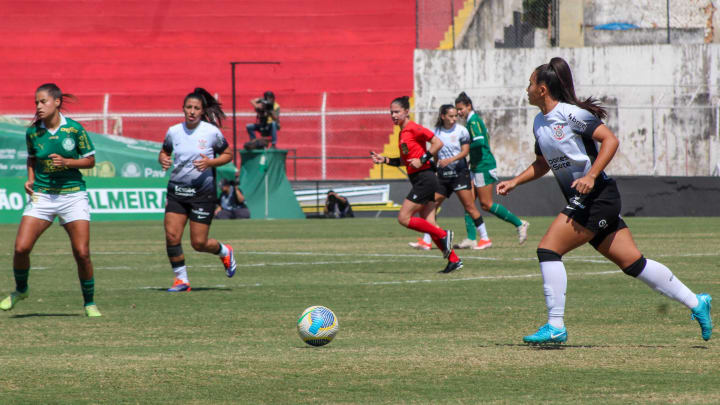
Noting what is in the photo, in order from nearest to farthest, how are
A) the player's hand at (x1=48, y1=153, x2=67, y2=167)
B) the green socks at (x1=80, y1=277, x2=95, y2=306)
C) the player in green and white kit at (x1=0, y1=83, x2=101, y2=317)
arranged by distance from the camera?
the player's hand at (x1=48, y1=153, x2=67, y2=167), the player in green and white kit at (x1=0, y1=83, x2=101, y2=317), the green socks at (x1=80, y1=277, x2=95, y2=306)

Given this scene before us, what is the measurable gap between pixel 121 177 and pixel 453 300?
19680mm

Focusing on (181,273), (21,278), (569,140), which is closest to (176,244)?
(181,273)

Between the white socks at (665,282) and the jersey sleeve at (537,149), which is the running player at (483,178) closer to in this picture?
the jersey sleeve at (537,149)

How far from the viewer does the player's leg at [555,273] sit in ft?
25.2

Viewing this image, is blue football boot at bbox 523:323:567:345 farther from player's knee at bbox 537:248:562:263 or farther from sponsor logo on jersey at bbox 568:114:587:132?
sponsor logo on jersey at bbox 568:114:587:132

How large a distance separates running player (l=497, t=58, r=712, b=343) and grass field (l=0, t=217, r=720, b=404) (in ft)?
1.08

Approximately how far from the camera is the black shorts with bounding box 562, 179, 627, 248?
7.61 m

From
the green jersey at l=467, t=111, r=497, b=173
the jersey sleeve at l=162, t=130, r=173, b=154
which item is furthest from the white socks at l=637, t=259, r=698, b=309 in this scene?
the green jersey at l=467, t=111, r=497, b=173

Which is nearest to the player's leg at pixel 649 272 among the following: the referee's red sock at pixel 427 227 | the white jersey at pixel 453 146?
the referee's red sock at pixel 427 227

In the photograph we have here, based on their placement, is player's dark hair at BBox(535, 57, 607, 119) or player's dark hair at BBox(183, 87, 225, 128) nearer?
player's dark hair at BBox(535, 57, 607, 119)

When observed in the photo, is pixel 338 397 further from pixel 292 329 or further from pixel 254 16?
pixel 254 16

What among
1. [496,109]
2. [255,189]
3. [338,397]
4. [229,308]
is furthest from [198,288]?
[496,109]

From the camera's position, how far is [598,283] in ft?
41.2

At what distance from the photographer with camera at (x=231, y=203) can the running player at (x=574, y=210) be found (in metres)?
22.2
